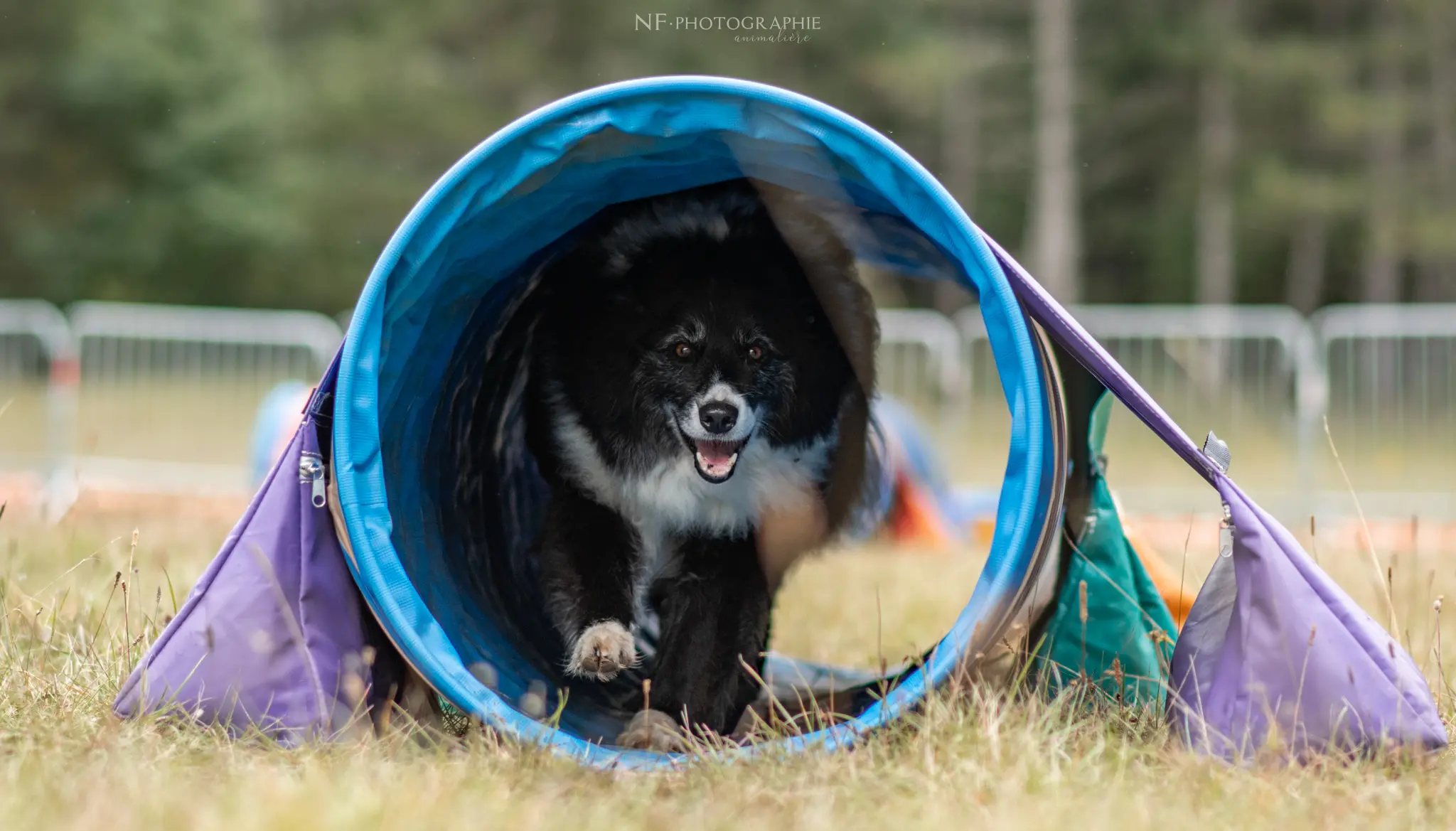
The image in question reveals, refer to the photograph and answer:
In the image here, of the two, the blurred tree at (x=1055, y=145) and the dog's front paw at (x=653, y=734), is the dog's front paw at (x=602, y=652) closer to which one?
the dog's front paw at (x=653, y=734)

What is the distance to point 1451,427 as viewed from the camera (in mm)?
11219

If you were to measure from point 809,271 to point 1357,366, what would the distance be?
868cm

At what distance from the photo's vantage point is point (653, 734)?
3418 mm

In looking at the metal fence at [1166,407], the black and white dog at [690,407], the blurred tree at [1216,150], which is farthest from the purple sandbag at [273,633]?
the blurred tree at [1216,150]

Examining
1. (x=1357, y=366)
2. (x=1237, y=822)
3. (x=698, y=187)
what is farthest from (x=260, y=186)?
(x=1237, y=822)

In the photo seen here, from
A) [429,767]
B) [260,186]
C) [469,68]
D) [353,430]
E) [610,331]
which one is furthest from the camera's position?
[260,186]

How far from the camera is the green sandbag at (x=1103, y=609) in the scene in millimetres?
3854

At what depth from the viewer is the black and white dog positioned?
12.8ft

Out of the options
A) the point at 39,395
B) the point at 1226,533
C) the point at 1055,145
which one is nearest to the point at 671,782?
the point at 1226,533

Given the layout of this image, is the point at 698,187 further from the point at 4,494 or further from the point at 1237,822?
the point at 4,494

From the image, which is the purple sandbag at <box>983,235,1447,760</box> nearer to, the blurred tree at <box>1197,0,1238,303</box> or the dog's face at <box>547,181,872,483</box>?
the dog's face at <box>547,181,872,483</box>

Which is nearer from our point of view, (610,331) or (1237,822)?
(1237,822)

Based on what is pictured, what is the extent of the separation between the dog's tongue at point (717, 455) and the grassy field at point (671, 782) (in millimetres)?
1102

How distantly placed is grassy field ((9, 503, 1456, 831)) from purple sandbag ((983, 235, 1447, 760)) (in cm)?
8
